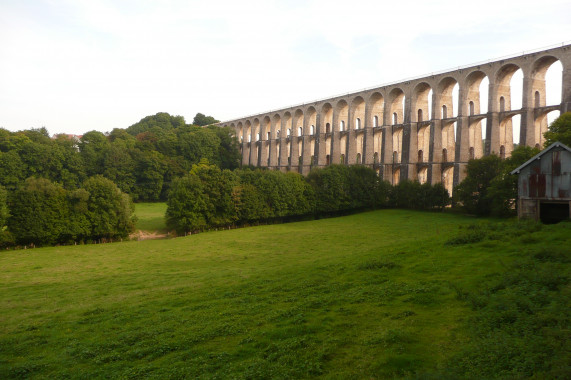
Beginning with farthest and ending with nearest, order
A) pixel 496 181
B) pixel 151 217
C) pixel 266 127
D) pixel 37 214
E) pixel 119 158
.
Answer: pixel 266 127, pixel 119 158, pixel 151 217, pixel 496 181, pixel 37 214

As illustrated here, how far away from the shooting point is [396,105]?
193 ft

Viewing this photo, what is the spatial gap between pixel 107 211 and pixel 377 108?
41614 millimetres

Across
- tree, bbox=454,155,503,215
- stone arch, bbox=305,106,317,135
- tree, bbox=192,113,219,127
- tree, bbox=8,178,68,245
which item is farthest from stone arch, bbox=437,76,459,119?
tree, bbox=192,113,219,127

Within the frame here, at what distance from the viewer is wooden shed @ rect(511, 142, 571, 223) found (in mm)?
19875

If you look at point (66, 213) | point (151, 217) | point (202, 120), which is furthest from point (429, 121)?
point (202, 120)

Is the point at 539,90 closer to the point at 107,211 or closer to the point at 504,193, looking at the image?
the point at 504,193

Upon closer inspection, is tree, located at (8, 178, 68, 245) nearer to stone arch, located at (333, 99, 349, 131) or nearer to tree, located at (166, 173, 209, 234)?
tree, located at (166, 173, 209, 234)

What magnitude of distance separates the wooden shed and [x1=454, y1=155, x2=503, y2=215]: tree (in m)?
18.6

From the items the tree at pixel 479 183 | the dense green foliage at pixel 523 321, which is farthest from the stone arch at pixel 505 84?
the dense green foliage at pixel 523 321

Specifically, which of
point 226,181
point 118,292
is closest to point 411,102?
point 226,181

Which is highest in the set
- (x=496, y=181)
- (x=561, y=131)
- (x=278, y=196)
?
(x=561, y=131)

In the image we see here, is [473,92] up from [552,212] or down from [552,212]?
up

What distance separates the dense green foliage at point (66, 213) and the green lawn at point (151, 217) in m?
6.39

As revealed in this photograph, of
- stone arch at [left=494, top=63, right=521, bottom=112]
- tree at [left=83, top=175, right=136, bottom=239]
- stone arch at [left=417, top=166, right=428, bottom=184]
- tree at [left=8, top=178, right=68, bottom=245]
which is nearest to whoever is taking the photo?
tree at [left=8, top=178, right=68, bottom=245]
